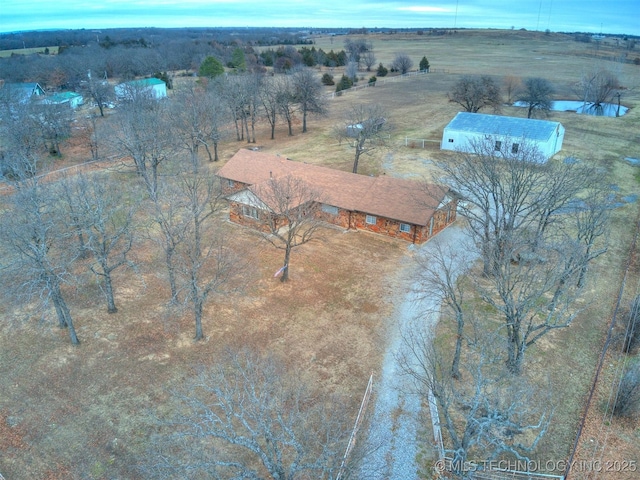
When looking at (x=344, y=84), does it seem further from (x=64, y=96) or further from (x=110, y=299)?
(x=110, y=299)

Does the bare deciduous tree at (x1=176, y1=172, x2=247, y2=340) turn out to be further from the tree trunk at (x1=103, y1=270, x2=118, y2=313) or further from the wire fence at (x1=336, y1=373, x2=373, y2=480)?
the wire fence at (x1=336, y1=373, x2=373, y2=480)

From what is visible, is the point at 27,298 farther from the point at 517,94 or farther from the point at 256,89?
the point at 517,94

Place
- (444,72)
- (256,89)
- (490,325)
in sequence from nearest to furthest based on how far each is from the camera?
(490,325), (256,89), (444,72)

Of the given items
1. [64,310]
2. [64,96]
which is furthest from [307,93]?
[64,310]

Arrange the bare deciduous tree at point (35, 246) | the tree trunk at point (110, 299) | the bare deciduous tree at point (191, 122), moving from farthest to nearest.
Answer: the bare deciduous tree at point (191, 122) < the tree trunk at point (110, 299) < the bare deciduous tree at point (35, 246)

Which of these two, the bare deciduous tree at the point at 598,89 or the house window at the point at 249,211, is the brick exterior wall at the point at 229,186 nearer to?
the house window at the point at 249,211

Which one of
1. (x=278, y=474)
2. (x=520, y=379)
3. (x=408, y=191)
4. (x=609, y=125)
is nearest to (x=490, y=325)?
(x=520, y=379)

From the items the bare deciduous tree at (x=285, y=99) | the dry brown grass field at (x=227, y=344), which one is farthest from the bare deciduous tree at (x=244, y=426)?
the bare deciduous tree at (x=285, y=99)
